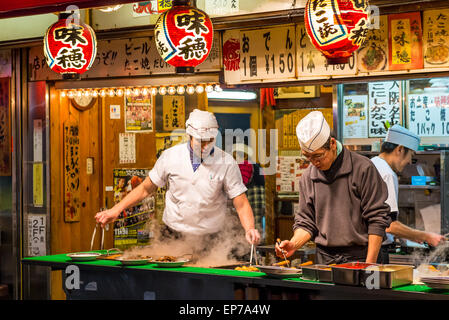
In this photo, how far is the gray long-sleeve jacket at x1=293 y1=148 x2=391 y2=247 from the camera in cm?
576

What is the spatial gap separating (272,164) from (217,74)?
2542 mm

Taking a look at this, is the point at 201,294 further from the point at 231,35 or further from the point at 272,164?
the point at 272,164

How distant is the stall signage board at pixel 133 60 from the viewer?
8445 mm

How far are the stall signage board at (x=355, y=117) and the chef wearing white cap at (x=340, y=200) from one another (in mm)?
3570

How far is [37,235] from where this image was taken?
32.0 ft

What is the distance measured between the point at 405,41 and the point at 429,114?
2.31 meters

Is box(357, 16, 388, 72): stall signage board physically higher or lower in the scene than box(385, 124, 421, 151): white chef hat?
higher

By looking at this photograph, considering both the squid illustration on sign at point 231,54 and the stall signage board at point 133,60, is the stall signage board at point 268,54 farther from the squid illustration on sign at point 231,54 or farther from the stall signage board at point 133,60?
the stall signage board at point 133,60

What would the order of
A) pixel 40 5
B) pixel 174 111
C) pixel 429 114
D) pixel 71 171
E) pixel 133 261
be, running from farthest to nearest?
pixel 174 111
pixel 71 171
pixel 429 114
pixel 40 5
pixel 133 261

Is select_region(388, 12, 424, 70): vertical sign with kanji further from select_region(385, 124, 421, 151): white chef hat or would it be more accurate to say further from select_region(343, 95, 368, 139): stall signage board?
select_region(343, 95, 368, 139): stall signage board

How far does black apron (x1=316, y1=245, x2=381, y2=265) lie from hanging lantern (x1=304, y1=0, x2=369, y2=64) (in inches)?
73.1

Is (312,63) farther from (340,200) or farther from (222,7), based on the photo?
(340,200)

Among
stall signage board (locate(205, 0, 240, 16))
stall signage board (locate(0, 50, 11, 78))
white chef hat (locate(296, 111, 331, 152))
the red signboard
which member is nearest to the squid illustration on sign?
stall signage board (locate(205, 0, 240, 16))

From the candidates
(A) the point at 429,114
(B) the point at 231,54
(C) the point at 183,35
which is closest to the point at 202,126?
(C) the point at 183,35
